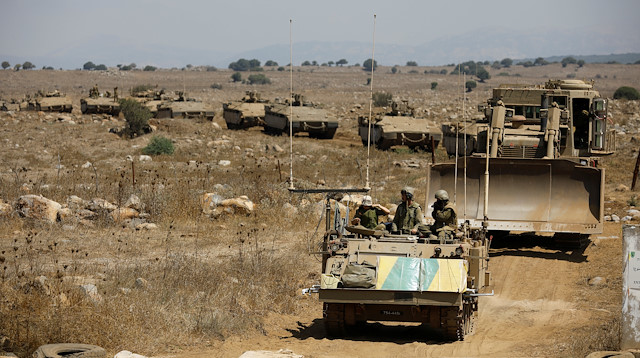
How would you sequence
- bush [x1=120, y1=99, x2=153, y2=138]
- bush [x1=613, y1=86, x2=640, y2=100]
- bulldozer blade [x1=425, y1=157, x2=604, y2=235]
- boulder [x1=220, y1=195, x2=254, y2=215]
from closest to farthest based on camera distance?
bulldozer blade [x1=425, y1=157, x2=604, y2=235] < boulder [x1=220, y1=195, x2=254, y2=215] < bush [x1=120, y1=99, x2=153, y2=138] < bush [x1=613, y1=86, x2=640, y2=100]

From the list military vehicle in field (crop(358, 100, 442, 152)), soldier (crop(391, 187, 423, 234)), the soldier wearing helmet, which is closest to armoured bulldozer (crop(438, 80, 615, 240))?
the soldier wearing helmet

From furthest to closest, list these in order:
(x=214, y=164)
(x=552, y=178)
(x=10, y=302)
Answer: (x=214, y=164) < (x=552, y=178) < (x=10, y=302)

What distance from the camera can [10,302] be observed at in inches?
369

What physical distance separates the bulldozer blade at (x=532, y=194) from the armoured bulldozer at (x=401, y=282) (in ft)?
14.8

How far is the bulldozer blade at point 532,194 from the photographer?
14805 mm

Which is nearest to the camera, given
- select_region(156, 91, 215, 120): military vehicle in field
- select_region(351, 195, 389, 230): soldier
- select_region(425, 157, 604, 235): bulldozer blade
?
select_region(351, 195, 389, 230): soldier

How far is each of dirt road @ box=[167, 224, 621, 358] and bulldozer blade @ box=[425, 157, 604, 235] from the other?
26.5 inches

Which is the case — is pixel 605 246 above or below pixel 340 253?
below

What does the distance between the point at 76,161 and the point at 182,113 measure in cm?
1601

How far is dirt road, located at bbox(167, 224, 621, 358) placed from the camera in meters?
9.80

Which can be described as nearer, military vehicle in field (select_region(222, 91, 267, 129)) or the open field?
the open field

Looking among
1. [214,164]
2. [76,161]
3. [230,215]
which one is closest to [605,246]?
[230,215]

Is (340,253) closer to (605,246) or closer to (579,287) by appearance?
(579,287)

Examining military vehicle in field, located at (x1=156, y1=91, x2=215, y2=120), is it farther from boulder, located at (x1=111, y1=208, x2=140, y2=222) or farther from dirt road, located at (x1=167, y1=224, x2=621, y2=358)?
dirt road, located at (x1=167, y1=224, x2=621, y2=358)
